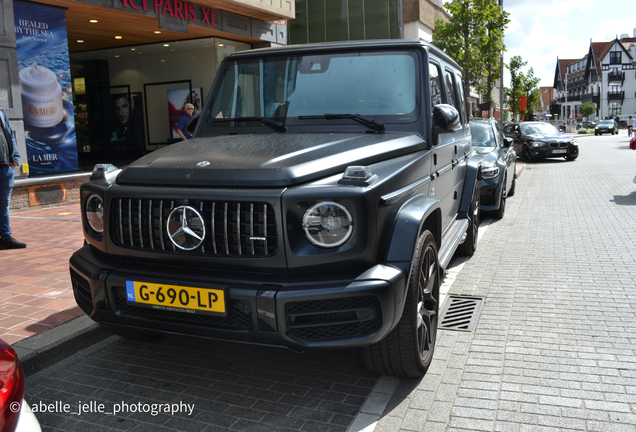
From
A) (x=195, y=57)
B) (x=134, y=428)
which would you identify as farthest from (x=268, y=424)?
(x=195, y=57)

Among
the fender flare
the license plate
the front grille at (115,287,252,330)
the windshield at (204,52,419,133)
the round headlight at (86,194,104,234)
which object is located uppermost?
the windshield at (204,52,419,133)

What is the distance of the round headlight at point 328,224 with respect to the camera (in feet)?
8.88

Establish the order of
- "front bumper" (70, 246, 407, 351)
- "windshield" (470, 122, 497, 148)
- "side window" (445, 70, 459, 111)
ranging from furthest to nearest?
1. "windshield" (470, 122, 497, 148)
2. "side window" (445, 70, 459, 111)
3. "front bumper" (70, 246, 407, 351)

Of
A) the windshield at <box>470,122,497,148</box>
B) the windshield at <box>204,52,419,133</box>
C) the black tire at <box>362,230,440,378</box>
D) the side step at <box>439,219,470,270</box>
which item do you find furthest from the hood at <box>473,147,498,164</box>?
the black tire at <box>362,230,440,378</box>

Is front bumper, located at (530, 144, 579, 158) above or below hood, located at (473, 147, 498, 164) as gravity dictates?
below

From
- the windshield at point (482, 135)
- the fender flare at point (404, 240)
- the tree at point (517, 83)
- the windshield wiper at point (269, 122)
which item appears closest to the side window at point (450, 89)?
the windshield wiper at point (269, 122)

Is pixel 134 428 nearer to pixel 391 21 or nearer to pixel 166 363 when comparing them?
pixel 166 363

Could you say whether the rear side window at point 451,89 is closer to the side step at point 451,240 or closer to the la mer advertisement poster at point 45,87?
the side step at point 451,240

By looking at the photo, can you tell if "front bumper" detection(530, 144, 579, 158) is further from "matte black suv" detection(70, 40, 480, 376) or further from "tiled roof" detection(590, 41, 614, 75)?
"tiled roof" detection(590, 41, 614, 75)

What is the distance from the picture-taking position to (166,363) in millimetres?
3725

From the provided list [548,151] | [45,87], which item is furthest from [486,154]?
[548,151]

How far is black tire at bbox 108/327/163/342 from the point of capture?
385cm

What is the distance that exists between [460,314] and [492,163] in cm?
497

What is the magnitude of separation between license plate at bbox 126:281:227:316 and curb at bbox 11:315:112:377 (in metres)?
1.10
